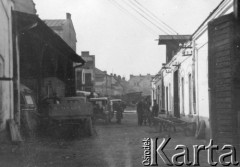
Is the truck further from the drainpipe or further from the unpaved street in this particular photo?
the drainpipe

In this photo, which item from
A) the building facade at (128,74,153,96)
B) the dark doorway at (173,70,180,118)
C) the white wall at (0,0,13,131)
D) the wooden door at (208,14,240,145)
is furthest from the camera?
the building facade at (128,74,153,96)

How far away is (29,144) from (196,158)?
5466 mm

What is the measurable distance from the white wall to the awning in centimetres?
64

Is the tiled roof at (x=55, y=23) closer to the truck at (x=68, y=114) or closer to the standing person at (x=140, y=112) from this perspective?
the standing person at (x=140, y=112)

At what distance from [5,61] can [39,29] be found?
4.49 metres

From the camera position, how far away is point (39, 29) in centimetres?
1644

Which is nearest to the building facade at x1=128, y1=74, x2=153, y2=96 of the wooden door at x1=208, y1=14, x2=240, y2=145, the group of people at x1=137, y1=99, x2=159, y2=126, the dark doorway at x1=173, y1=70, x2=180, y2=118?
the group of people at x1=137, y1=99, x2=159, y2=126

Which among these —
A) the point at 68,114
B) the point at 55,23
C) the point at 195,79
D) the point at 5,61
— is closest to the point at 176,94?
the point at 195,79

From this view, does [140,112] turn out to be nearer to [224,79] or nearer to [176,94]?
[176,94]

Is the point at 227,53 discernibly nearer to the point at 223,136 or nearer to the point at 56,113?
the point at 223,136

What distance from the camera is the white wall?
11.8 m

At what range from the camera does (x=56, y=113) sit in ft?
47.6

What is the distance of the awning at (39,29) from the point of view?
13.6 m

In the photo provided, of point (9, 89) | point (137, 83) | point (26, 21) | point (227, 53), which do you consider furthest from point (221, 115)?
point (137, 83)
